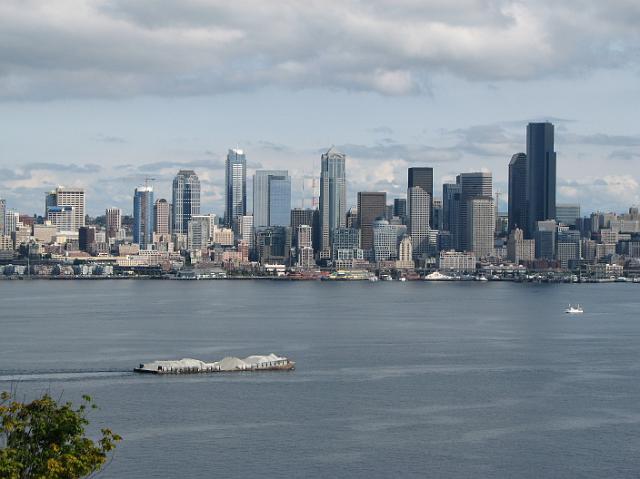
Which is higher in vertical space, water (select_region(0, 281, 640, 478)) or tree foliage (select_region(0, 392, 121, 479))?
tree foliage (select_region(0, 392, 121, 479))

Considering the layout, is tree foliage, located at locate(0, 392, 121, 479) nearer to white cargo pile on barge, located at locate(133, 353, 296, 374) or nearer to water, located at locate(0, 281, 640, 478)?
water, located at locate(0, 281, 640, 478)

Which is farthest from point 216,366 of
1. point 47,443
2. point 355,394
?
point 47,443

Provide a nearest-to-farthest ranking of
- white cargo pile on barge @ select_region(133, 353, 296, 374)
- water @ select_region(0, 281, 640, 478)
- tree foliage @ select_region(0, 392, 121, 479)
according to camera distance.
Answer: tree foliage @ select_region(0, 392, 121, 479) < water @ select_region(0, 281, 640, 478) < white cargo pile on barge @ select_region(133, 353, 296, 374)

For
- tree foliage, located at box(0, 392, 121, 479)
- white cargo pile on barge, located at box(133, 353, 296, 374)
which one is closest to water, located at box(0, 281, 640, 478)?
white cargo pile on barge, located at box(133, 353, 296, 374)

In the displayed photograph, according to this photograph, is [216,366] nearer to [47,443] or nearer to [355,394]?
[355,394]

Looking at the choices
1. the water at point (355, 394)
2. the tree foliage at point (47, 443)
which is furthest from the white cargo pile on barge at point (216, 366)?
the tree foliage at point (47, 443)

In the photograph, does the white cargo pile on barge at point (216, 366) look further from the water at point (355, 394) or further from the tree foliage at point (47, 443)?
the tree foliage at point (47, 443)

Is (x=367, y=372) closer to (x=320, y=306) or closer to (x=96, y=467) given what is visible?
(x=96, y=467)
